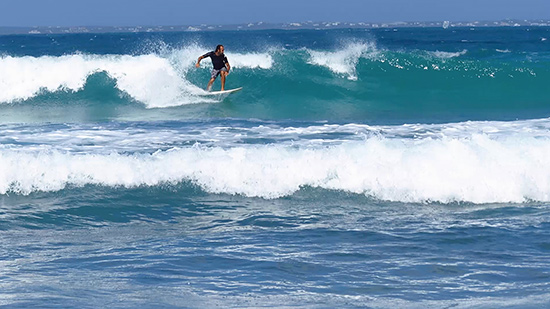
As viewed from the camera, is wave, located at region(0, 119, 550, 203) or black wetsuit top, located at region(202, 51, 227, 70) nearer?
wave, located at region(0, 119, 550, 203)

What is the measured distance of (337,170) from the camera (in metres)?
9.37

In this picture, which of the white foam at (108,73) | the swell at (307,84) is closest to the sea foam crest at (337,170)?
the swell at (307,84)

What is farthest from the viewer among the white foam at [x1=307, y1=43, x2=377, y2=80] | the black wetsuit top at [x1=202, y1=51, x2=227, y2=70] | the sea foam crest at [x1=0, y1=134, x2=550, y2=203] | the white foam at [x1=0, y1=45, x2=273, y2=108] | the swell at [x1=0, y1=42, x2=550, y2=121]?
the white foam at [x1=307, y1=43, x2=377, y2=80]

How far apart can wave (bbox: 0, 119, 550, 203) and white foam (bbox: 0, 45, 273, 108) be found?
894 cm

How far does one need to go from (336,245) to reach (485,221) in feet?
5.86

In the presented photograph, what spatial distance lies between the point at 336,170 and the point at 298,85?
11175mm

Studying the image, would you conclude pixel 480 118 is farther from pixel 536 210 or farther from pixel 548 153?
pixel 536 210

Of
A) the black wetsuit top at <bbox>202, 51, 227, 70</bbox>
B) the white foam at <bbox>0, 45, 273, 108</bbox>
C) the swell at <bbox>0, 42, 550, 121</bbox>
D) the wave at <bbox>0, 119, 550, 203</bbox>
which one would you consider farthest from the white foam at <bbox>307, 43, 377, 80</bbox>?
the wave at <bbox>0, 119, 550, 203</bbox>

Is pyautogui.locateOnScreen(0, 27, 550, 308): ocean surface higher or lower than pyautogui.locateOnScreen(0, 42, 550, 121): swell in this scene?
lower

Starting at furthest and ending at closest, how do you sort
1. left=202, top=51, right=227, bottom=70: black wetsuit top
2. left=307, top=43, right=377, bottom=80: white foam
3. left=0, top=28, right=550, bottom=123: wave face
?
1. left=307, top=43, right=377, bottom=80: white foam
2. left=0, top=28, right=550, bottom=123: wave face
3. left=202, top=51, right=227, bottom=70: black wetsuit top

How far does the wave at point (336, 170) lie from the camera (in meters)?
8.86

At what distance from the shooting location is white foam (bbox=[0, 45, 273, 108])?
1925cm

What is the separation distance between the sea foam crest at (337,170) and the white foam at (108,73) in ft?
29.3

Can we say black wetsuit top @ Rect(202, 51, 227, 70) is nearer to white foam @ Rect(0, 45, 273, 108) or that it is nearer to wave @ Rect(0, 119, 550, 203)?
white foam @ Rect(0, 45, 273, 108)
